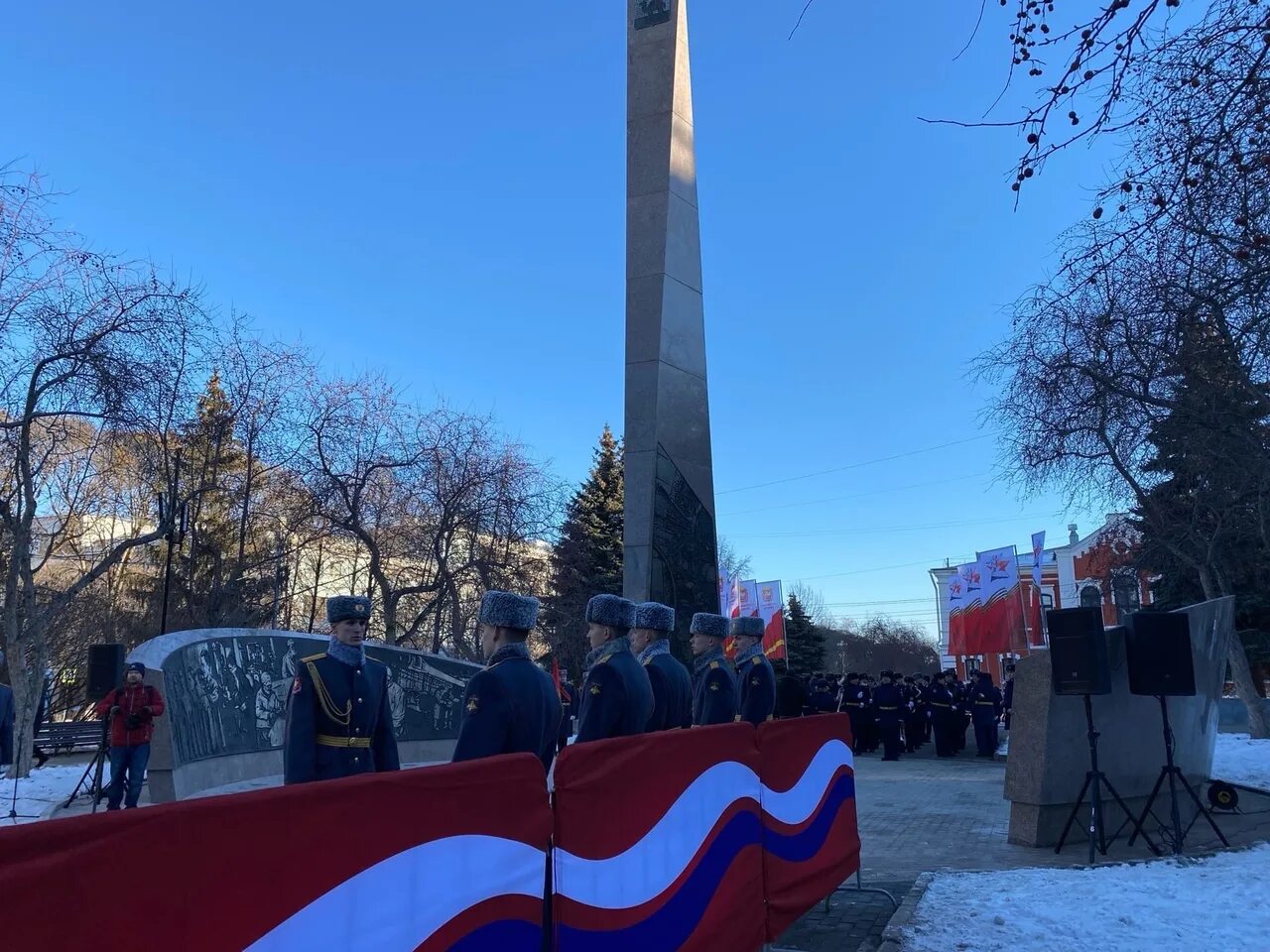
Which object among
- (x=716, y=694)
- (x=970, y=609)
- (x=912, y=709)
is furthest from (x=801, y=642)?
(x=716, y=694)

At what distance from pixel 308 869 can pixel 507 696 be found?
1992mm

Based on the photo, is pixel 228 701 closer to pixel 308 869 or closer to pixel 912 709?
pixel 308 869

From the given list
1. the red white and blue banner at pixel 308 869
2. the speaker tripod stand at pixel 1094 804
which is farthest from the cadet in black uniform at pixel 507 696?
the speaker tripod stand at pixel 1094 804

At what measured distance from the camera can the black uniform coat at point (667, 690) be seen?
6.17m

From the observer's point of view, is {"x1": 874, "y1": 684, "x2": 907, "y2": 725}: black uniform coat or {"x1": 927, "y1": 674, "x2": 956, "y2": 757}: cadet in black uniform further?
{"x1": 927, "y1": 674, "x2": 956, "y2": 757}: cadet in black uniform

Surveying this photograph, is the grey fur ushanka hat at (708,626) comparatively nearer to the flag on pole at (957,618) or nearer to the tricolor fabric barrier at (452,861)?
the tricolor fabric barrier at (452,861)

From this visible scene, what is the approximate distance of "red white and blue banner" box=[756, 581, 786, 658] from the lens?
109ft

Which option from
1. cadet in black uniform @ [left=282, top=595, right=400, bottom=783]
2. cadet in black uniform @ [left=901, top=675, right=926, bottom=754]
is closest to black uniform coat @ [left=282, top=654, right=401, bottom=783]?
cadet in black uniform @ [left=282, top=595, right=400, bottom=783]

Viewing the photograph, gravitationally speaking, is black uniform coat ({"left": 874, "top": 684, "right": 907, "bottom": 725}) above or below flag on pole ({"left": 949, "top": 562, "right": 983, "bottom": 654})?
below

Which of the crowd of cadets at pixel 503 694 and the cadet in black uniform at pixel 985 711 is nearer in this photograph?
the crowd of cadets at pixel 503 694

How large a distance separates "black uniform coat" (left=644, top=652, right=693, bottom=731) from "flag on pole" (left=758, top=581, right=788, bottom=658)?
2683 centimetres

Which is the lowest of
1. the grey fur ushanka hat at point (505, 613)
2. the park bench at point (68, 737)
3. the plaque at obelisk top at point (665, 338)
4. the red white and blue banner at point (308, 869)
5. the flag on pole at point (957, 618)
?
the park bench at point (68, 737)

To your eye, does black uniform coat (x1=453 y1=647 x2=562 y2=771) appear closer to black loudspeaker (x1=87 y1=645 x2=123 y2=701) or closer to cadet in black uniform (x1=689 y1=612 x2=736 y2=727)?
cadet in black uniform (x1=689 y1=612 x2=736 y2=727)

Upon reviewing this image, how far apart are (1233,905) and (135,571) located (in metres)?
34.5
